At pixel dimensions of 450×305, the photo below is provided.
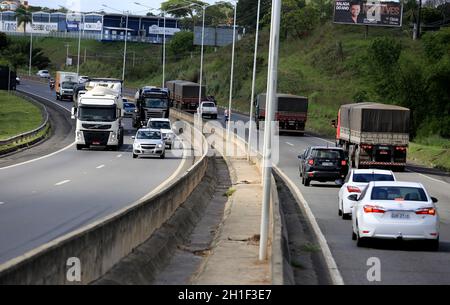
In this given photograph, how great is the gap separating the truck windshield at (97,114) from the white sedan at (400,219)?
3826 cm

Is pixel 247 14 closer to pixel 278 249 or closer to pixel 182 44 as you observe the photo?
pixel 182 44

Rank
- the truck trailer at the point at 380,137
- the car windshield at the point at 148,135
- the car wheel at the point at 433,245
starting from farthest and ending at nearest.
→ the car windshield at the point at 148,135, the truck trailer at the point at 380,137, the car wheel at the point at 433,245

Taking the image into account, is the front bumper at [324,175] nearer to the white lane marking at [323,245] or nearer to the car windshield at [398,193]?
the white lane marking at [323,245]

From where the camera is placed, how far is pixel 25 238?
1984cm

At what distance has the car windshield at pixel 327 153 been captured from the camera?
131 feet

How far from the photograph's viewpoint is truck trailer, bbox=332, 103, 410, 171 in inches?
1994

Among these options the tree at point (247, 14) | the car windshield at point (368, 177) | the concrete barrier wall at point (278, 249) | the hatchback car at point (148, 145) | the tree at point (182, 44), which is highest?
the tree at point (247, 14)

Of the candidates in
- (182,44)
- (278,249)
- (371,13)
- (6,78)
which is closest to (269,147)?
(278,249)

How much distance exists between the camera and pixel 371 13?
115375 mm

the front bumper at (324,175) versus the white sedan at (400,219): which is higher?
the white sedan at (400,219)

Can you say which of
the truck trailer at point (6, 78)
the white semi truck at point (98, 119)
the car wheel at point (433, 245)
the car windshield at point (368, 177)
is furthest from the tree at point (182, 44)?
the car wheel at point (433, 245)

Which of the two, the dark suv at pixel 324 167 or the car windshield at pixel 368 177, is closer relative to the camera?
the car windshield at pixel 368 177
